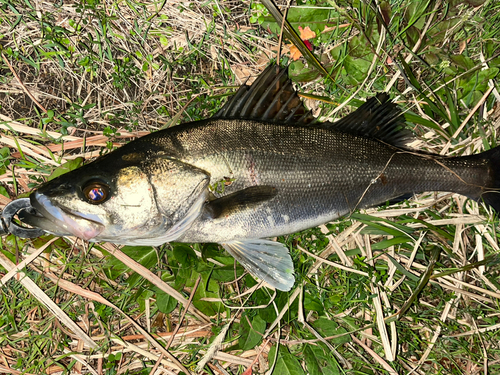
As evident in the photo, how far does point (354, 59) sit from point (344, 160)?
1083 mm

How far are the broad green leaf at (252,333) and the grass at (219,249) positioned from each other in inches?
0.8

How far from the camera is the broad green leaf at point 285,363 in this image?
9.43 ft

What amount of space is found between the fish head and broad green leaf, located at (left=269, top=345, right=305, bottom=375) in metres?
1.50

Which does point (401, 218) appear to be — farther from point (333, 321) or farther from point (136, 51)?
point (136, 51)

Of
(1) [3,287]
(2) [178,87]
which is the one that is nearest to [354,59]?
(2) [178,87]

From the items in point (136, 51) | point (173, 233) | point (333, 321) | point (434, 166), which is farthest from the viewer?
point (136, 51)

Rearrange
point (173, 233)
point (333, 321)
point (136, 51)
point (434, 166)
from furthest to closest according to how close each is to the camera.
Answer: point (136, 51) → point (333, 321) → point (434, 166) → point (173, 233)

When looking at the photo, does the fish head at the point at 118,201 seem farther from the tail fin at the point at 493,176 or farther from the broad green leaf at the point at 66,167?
the tail fin at the point at 493,176

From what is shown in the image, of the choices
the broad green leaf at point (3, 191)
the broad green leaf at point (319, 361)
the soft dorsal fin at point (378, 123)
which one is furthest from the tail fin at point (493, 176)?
the broad green leaf at point (3, 191)

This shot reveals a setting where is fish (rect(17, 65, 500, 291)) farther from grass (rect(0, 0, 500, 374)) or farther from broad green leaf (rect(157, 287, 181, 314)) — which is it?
broad green leaf (rect(157, 287, 181, 314))

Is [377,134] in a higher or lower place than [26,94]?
lower

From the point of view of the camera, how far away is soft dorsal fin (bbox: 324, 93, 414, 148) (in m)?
2.79

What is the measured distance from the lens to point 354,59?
303 cm

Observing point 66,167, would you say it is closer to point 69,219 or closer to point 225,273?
point 69,219
